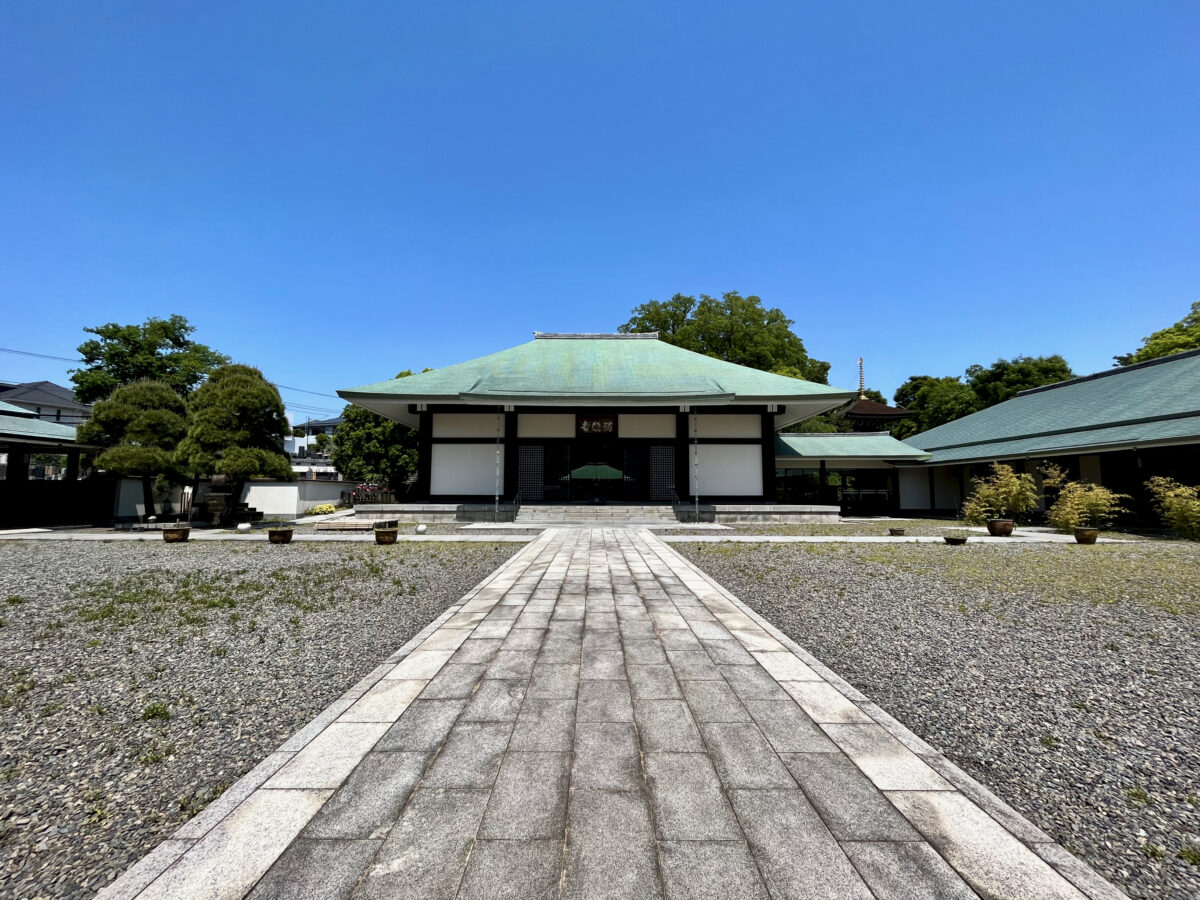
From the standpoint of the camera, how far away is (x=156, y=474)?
14508mm

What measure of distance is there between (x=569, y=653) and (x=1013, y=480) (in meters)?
16.6

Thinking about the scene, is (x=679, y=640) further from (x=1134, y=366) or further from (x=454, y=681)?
(x=1134, y=366)

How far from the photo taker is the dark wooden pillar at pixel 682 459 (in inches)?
669

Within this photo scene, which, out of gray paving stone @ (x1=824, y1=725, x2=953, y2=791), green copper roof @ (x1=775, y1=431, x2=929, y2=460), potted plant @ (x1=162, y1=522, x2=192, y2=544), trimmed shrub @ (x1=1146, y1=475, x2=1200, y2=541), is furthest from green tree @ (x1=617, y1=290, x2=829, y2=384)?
gray paving stone @ (x1=824, y1=725, x2=953, y2=791)

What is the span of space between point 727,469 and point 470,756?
1585 centimetres

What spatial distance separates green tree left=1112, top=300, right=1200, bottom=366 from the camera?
83.5ft

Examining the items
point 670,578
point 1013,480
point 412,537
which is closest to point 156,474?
point 412,537

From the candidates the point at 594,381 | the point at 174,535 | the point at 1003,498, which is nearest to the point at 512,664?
the point at 174,535

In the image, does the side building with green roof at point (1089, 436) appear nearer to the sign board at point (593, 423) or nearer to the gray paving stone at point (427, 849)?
the sign board at point (593, 423)

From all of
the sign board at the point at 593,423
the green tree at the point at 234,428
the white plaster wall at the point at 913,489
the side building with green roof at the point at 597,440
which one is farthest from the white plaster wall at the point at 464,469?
the white plaster wall at the point at 913,489

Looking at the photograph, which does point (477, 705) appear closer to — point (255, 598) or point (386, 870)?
point (386, 870)

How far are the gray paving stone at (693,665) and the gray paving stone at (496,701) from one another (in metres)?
1.05

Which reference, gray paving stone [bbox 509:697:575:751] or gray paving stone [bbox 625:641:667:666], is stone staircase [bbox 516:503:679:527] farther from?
gray paving stone [bbox 509:697:575:751]

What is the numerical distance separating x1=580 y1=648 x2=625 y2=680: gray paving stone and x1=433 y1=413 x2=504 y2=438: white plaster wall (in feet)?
45.6
